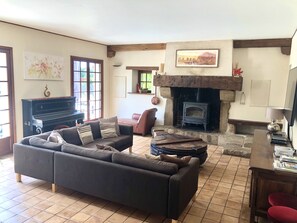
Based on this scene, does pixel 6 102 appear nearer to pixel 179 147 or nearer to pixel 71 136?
pixel 71 136

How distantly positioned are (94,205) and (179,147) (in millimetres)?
1767

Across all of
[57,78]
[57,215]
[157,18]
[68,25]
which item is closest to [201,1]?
[157,18]

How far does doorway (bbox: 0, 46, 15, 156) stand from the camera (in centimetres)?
490

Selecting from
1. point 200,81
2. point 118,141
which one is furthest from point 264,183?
point 200,81

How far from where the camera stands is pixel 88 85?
7375mm

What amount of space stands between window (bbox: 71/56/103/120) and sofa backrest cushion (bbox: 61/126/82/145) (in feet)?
8.46

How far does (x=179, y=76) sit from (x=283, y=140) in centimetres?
358

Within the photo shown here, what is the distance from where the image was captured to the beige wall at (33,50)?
198 inches

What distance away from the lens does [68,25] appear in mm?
4938

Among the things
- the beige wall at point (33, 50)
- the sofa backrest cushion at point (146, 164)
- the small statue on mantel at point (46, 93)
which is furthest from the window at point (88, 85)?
the sofa backrest cushion at point (146, 164)

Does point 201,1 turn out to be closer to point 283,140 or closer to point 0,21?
point 283,140

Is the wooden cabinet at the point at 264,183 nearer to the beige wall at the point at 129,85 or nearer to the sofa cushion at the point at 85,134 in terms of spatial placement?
the sofa cushion at the point at 85,134

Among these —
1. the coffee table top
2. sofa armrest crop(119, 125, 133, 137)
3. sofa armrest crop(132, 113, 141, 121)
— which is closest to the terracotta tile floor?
the coffee table top

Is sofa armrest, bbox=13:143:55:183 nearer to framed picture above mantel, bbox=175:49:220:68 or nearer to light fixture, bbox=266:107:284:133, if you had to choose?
light fixture, bbox=266:107:284:133
